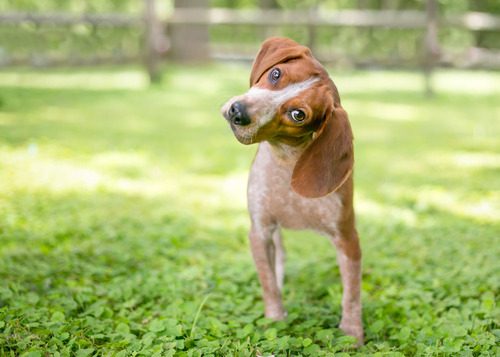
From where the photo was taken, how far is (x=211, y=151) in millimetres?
8359

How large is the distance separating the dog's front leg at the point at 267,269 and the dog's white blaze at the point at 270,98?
0.83 metres

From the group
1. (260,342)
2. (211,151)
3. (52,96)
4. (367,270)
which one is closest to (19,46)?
(52,96)

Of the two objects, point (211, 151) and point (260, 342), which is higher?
point (260, 342)

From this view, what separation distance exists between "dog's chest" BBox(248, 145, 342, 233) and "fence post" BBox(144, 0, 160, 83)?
36.2ft

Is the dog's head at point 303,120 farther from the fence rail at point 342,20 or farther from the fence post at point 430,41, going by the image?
the fence post at point 430,41

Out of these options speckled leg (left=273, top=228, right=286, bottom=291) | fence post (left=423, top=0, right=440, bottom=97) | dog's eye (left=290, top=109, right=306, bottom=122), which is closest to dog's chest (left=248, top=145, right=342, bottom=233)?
dog's eye (left=290, top=109, right=306, bottom=122)

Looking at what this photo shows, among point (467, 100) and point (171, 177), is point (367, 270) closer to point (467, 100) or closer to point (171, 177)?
point (171, 177)

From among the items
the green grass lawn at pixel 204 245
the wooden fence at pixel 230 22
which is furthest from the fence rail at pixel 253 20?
the green grass lawn at pixel 204 245

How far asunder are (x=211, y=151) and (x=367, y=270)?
4331 mm

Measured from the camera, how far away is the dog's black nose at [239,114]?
277 cm

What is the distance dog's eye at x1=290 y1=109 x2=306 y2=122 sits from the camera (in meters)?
2.82

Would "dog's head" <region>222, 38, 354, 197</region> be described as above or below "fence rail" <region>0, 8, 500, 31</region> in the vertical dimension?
above

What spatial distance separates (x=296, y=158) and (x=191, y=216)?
2679 millimetres

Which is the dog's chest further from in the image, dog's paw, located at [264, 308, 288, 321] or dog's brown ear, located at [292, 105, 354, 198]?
dog's paw, located at [264, 308, 288, 321]
